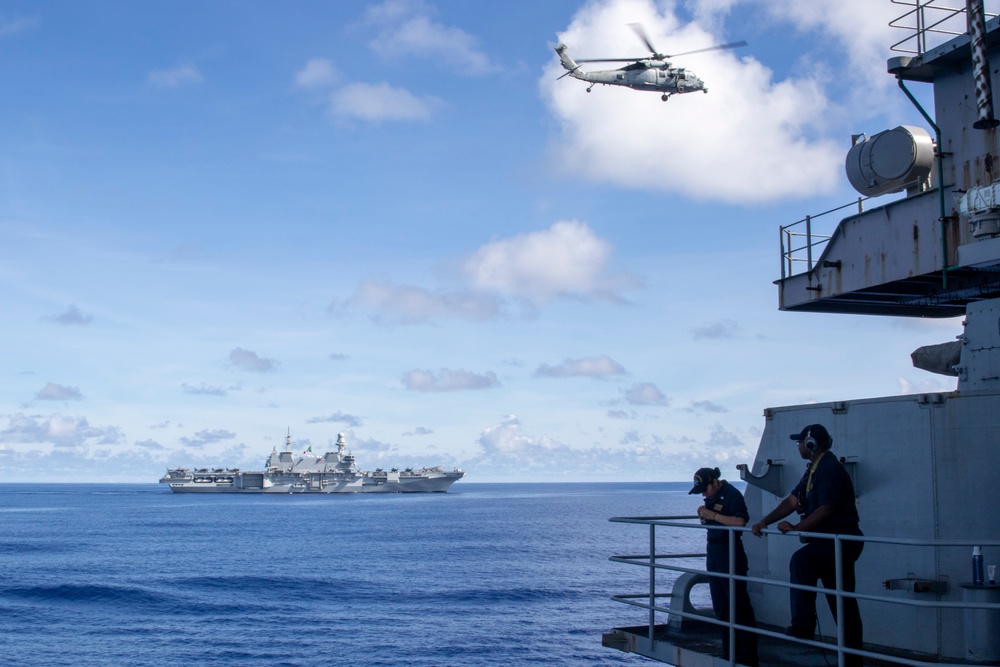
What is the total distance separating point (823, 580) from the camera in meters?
7.11

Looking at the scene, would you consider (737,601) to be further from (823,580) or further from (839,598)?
(839,598)

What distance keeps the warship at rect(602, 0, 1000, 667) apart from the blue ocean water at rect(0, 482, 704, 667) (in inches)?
830

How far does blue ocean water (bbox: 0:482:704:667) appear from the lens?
31484 mm

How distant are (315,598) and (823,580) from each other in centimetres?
4077

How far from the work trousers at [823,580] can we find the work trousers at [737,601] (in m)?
0.43

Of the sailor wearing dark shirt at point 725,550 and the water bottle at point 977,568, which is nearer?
the water bottle at point 977,568

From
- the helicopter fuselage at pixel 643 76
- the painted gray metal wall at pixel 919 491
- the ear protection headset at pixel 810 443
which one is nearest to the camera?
the ear protection headset at pixel 810 443

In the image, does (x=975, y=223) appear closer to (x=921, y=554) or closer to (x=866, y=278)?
(x=866, y=278)

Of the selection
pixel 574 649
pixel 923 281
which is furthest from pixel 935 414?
pixel 574 649

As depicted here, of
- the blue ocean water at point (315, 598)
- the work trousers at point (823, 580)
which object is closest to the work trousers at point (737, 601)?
the work trousers at point (823, 580)

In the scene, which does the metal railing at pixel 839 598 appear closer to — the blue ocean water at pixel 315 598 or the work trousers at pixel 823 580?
the work trousers at pixel 823 580

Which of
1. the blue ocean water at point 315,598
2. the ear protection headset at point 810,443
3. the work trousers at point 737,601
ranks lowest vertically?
the blue ocean water at point 315,598

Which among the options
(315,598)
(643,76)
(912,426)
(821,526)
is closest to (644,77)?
(643,76)

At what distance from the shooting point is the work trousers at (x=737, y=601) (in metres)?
7.56
